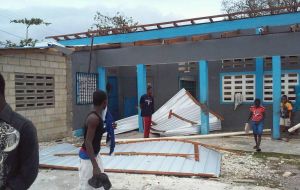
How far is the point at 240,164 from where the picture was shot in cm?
880

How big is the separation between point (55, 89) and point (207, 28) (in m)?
5.66

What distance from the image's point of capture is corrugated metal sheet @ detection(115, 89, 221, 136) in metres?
13.9

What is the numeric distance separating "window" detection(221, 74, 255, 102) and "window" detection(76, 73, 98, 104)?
483 cm

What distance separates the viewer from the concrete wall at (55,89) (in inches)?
416

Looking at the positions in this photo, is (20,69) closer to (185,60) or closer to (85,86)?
(85,86)

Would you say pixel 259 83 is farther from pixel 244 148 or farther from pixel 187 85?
pixel 244 148

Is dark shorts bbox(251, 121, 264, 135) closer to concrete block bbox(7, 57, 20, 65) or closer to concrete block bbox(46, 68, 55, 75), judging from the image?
concrete block bbox(46, 68, 55, 75)

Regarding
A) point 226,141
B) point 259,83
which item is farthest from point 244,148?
point 259,83

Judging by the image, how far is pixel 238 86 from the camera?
15.3m

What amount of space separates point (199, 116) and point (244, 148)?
3669 millimetres

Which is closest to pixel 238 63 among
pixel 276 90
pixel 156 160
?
pixel 276 90

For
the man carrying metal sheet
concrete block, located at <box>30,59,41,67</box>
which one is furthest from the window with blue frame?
the man carrying metal sheet

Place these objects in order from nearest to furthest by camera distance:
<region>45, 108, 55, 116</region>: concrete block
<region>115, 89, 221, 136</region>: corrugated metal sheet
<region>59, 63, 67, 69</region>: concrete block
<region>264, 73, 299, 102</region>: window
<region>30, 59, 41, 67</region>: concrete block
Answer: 1. <region>30, 59, 41, 67</region>: concrete block
2. <region>45, 108, 55, 116</region>: concrete block
3. <region>59, 63, 67, 69</region>: concrete block
4. <region>115, 89, 221, 136</region>: corrugated metal sheet
5. <region>264, 73, 299, 102</region>: window

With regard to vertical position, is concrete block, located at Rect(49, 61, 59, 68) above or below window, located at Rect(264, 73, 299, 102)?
above
